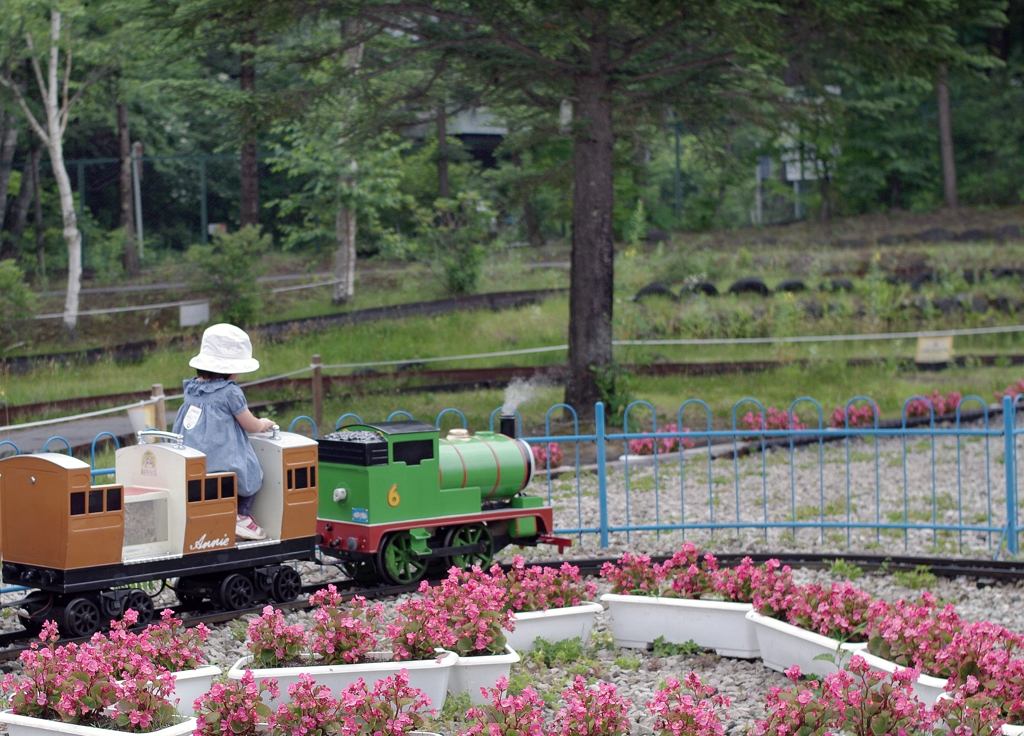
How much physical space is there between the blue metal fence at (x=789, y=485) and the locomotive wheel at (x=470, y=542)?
3.79 feet

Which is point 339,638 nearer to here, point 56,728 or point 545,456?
point 56,728

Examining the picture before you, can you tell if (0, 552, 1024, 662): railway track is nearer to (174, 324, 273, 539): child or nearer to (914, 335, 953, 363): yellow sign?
(174, 324, 273, 539): child

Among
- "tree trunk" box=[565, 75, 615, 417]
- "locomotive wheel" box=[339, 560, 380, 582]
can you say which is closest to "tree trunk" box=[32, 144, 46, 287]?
"tree trunk" box=[565, 75, 615, 417]

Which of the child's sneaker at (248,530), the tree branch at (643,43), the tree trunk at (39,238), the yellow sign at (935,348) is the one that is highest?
the tree branch at (643,43)

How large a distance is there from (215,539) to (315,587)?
143 cm

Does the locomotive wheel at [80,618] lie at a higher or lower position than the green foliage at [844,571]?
higher

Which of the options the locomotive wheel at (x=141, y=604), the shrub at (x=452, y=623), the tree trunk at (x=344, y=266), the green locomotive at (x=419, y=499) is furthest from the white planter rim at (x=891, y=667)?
the tree trunk at (x=344, y=266)

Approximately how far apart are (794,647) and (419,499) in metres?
2.86

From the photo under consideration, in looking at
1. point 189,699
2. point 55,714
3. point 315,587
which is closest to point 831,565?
point 315,587

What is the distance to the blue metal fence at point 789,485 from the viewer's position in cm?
978

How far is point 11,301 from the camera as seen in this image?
19281 mm

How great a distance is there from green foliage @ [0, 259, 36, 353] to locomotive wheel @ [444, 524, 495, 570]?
13.3 m

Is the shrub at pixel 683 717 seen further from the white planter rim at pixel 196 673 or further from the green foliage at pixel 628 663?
the white planter rim at pixel 196 673

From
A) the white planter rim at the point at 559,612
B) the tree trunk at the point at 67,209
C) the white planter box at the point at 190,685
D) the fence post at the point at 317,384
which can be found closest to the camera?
the white planter box at the point at 190,685
